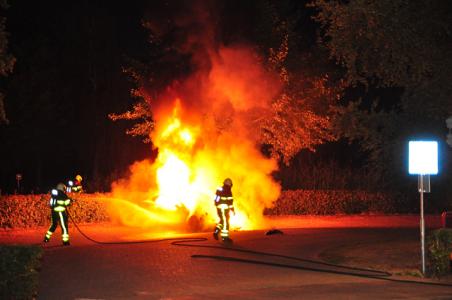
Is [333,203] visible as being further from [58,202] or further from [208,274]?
[208,274]

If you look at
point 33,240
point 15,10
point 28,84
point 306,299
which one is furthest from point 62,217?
point 15,10

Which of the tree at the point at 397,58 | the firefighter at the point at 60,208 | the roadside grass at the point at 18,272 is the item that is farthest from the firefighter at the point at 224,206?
the roadside grass at the point at 18,272

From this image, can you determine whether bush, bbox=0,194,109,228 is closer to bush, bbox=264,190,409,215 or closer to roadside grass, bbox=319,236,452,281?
bush, bbox=264,190,409,215

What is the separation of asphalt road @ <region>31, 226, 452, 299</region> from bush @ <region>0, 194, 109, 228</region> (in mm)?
3965

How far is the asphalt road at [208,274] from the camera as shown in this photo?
37.7ft

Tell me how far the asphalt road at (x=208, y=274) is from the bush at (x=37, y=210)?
397cm

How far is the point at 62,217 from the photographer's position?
1805 cm

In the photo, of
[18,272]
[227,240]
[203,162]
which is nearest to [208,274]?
[18,272]

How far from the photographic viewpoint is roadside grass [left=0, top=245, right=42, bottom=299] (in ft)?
33.0

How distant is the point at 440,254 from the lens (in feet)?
44.5

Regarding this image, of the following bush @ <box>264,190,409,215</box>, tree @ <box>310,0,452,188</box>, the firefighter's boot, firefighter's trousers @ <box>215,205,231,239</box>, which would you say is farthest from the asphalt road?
bush @ <box>264,190,409,215</box>

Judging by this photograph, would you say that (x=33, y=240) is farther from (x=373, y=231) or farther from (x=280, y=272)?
(x=373, y=231)

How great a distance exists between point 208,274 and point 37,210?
1171 cm

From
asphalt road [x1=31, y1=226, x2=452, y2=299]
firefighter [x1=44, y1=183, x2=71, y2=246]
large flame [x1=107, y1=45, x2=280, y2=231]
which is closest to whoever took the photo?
asphalt road [x1=31, y1=226, x2=452, y2=299]
